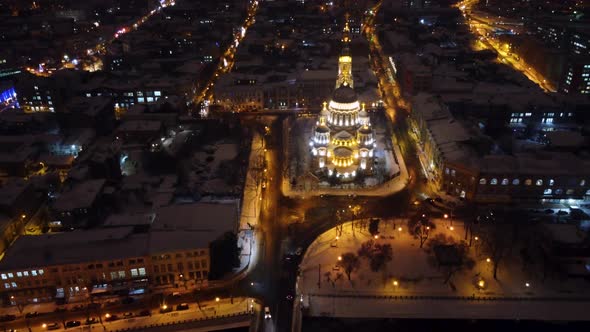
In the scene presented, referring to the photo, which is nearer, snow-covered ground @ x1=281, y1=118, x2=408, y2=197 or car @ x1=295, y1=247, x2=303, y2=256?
car @ x1=295, y1=247, x2=303, y2=256

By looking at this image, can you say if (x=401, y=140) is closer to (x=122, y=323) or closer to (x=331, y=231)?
(x=331, y=231)

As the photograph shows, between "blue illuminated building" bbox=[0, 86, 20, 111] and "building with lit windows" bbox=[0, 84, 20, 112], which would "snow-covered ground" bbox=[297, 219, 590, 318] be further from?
"blue illuminated building" bbox=[0, 86, 20, 111]

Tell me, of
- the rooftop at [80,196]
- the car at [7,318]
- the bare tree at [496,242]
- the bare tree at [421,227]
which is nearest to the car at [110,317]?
the car at [7,318]

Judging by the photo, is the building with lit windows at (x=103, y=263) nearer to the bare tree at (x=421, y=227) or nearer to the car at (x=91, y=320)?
the car at (x=91, y=320)

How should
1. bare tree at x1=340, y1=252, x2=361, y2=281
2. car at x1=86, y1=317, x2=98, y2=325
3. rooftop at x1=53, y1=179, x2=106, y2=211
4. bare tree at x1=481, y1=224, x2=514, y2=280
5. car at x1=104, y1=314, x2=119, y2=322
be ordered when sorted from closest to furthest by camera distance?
1. car at x1=86, y1=317, x2=98, y2=325
2. car at x1=104, y1=314, x2=119, y2=322
3. bare tree at x1=340, y1=252, x2=361, y2=281
4. bare tree at x1=481, y1=224, x2=514, y2=280
5. rooftop at x1=53, y1=179, x2=106, y2=211

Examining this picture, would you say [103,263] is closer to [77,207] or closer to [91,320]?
[91,320]

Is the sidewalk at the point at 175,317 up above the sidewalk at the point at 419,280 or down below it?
below

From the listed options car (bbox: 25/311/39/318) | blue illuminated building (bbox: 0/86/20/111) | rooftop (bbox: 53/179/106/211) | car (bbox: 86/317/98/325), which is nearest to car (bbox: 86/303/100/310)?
car (bbox: 86/317/98/325)

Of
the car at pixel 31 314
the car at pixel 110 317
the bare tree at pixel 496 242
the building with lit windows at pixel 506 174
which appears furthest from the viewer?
the building with lit windows at pixel 506 174
